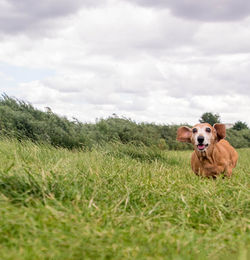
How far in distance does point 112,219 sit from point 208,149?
3461 millimetres

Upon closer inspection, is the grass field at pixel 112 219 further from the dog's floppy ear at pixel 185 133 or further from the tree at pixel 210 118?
the tree at pixel 210 118

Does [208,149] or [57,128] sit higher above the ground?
[57,128]

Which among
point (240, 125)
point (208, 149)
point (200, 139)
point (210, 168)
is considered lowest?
point (210, 168)

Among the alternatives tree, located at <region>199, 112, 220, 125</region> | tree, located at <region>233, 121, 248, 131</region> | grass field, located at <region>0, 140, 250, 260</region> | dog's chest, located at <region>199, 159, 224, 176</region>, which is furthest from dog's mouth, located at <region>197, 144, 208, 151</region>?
tree, located at <region>233, 121, 248, 131</region>

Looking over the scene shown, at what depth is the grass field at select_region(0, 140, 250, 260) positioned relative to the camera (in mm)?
3387

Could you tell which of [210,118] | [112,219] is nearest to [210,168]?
[112,219]

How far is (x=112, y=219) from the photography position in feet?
13.3

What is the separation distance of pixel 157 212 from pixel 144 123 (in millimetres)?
13458

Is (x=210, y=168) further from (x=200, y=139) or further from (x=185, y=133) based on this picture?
(x=185, y=133)

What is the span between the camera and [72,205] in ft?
14.1

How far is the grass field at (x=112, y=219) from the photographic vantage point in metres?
3.39

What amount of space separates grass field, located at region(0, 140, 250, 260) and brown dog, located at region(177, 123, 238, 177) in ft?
4.00

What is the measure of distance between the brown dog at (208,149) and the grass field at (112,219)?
1219mm

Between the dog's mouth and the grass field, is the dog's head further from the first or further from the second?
the grass field
